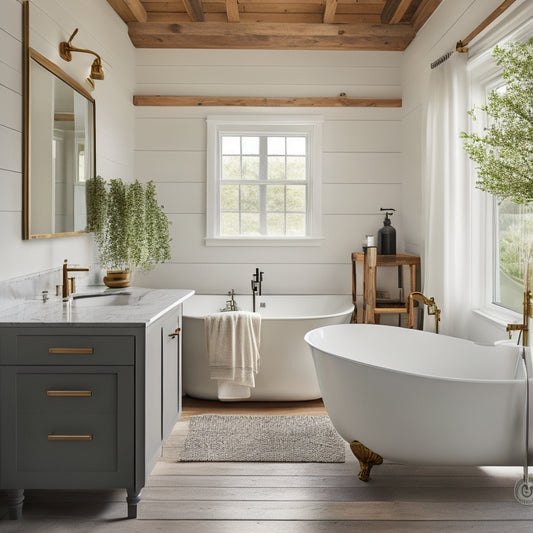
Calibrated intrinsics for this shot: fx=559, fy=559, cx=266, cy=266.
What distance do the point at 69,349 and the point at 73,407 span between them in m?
0.24

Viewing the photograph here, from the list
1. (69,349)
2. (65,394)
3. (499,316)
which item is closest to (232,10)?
(499,316)

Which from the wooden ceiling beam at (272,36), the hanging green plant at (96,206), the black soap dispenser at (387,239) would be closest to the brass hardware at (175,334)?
the hanging green plant at (96,206)

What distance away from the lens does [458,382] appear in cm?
232

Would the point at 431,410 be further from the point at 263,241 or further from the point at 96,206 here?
the point at 263,241

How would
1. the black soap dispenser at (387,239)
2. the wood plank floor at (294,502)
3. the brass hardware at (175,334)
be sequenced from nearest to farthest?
the wood plank floor at (294,502) < the brass hardware at (175,334) < the black soap dispenser at (387,239)

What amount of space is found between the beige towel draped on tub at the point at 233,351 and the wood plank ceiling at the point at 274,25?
2459 mm

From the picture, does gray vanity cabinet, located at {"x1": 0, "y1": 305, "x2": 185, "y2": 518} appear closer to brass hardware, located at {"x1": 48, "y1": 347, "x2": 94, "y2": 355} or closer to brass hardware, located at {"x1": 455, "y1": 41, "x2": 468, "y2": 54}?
brass hardware, located at {"x1": 48, "y1": 347, "x2": 94, "y2": 355}

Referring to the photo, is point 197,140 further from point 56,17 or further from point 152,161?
point 56,17

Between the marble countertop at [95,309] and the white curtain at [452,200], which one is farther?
the white curtain at [452,200]

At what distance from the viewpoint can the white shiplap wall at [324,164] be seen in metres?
4.95

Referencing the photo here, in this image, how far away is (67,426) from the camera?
91.2 inches

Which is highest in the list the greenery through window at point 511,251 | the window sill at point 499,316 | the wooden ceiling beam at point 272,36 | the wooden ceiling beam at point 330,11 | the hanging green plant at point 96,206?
the wooden ceiling beam at point 330,11

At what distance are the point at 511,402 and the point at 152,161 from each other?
3.69 metres

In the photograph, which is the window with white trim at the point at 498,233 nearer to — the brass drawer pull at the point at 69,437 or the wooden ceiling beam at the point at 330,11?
the wooden ceiling beam at the point at 330,11
